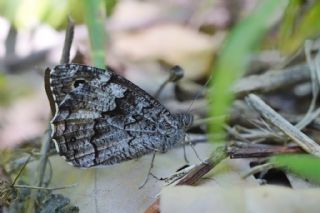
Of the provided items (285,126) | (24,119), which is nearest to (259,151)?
(285,126)

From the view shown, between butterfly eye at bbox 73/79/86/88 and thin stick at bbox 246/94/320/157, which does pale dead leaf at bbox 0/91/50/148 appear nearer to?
butterfly eye at bbox 73/79/86/88

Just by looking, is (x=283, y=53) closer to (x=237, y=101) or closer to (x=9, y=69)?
(x=237, y=101)

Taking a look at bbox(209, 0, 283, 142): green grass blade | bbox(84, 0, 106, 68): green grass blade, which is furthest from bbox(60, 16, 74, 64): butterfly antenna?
bbox(209, 0, 283, 142): green grass blade

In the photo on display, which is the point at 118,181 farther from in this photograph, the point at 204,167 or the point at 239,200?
the point at 239,200

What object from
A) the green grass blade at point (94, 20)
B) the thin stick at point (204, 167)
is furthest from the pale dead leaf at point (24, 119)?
the thin stick at point (204, 167)

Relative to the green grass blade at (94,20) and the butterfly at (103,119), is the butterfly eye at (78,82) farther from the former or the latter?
the green grass blade at (94,20)

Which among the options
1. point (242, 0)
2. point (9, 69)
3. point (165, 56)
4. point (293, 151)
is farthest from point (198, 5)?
point (293, 151)
